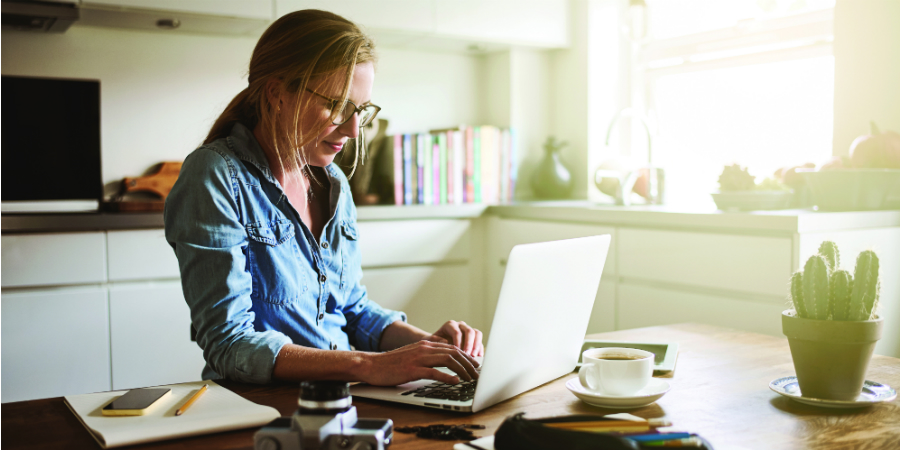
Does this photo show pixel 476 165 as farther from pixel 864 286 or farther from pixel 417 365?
pixel 864 286

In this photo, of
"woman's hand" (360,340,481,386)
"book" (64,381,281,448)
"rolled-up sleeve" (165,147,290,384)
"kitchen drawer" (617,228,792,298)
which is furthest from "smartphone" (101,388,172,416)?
"kitchen drawer" (617,228,792,298)

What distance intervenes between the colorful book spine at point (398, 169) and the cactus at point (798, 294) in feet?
7.71

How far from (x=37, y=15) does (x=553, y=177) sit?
6.92 ft

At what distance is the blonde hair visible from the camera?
1214 millimetres

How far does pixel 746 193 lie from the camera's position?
2240 millimetres

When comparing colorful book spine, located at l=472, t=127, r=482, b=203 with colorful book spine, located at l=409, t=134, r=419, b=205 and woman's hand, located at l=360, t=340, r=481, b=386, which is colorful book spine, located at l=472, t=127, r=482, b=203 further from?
woman's hand, located at l=360, t=340, r=481, b=386

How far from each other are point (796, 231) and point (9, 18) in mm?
2525

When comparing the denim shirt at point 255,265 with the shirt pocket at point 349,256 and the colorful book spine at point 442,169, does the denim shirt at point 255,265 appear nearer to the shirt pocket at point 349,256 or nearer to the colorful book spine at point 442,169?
the shirt pocket at point 349,256

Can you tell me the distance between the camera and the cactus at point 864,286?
2.74 ft

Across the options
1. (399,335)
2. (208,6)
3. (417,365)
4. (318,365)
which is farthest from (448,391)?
(208,6)

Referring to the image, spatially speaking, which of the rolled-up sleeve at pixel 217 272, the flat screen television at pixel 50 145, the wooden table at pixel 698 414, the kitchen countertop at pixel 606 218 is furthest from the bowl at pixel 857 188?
the flat screen television at pixel 50 145

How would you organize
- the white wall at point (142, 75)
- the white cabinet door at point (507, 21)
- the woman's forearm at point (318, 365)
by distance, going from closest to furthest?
1. the woman's forearm at point (318, 365)
2. the white wall at point (142, 75)
3. the white cabinet door at point (507, 21)

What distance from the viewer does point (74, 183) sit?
8.57ft

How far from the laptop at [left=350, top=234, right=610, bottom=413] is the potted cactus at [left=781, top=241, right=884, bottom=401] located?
0.26 meters
